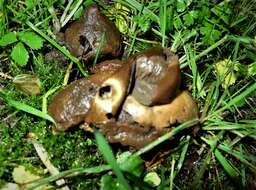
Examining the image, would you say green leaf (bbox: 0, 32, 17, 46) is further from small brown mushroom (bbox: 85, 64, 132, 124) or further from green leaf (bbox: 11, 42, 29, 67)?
small brown mushroom (bbox: 85, 64, 132, 124)

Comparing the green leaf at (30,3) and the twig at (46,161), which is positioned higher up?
the green leaf at (30,3)

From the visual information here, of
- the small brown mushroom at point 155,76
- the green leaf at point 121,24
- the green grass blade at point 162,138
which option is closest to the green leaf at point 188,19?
the green leaf at point 121,24

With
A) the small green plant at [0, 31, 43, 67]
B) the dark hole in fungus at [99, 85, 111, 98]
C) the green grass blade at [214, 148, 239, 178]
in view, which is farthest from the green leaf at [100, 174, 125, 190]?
the small green plant at [0, 31, 43, 67]

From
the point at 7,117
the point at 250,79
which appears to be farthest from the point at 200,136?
the point at 7,117

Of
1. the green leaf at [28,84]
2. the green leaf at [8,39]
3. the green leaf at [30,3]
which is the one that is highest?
the green leaf at [30,3]

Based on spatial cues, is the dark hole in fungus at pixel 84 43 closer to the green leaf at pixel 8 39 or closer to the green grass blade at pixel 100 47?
the green grass blade at pixel 100 47

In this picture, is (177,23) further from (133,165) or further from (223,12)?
(133,165)

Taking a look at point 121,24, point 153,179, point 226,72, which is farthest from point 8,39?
point 226,72
